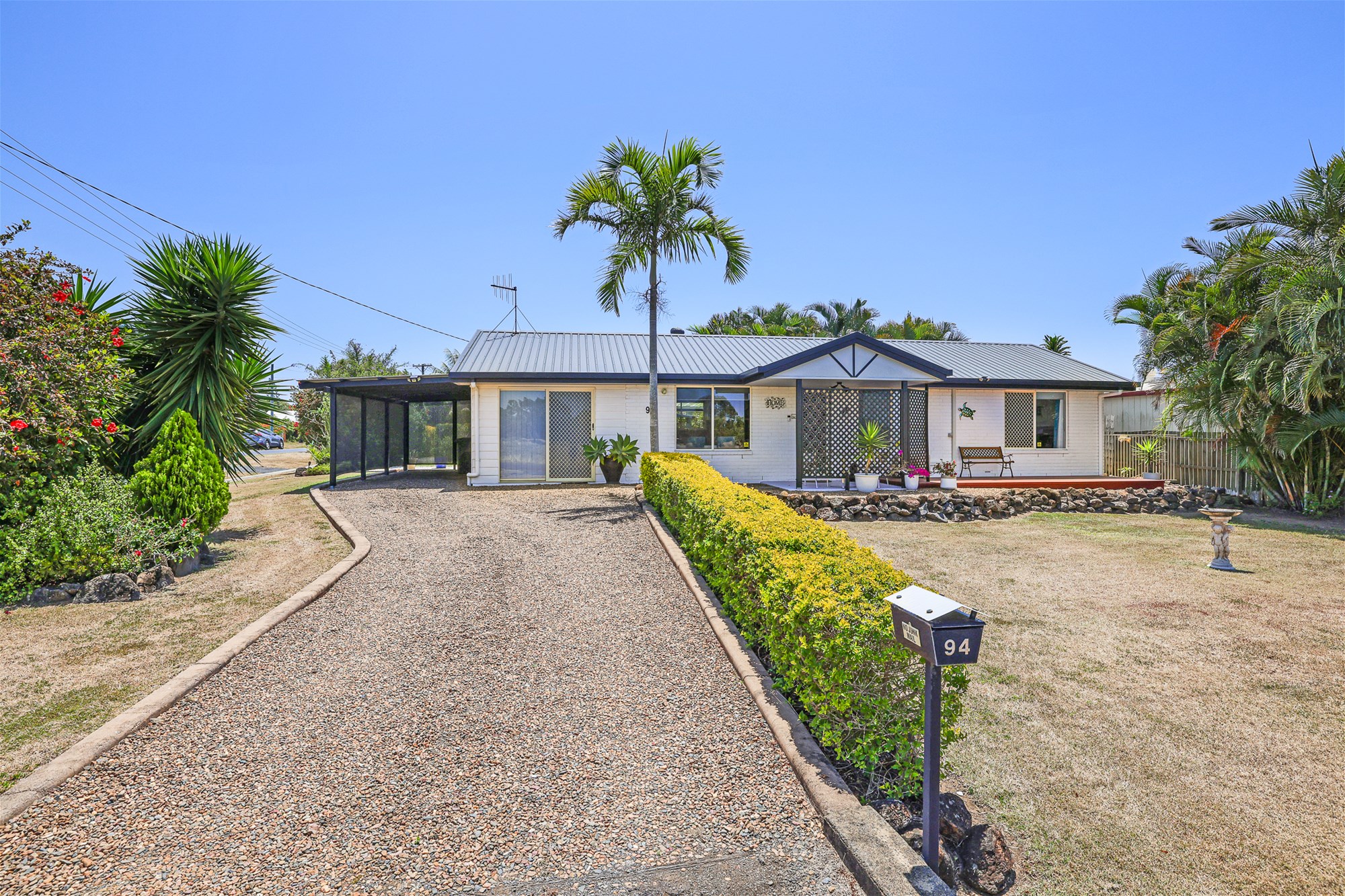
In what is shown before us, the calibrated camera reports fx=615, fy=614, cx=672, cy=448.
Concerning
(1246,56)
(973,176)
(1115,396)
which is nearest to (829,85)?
(973,176)

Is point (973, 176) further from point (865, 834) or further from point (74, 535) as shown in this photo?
point (74, 535)

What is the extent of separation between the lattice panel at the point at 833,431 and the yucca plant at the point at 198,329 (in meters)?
10.6

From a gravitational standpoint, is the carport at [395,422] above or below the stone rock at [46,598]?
above

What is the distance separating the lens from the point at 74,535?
579cm

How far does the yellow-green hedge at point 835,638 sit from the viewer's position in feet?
8.89

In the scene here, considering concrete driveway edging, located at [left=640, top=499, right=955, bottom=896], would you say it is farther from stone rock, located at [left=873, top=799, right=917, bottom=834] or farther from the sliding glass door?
the sliding glass door

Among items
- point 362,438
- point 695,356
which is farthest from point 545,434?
point 362,438

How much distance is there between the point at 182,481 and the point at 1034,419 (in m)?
18.1

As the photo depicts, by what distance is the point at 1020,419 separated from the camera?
16.5 meters

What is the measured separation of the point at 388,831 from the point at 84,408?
22.2ft

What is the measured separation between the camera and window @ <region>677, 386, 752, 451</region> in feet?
48.5

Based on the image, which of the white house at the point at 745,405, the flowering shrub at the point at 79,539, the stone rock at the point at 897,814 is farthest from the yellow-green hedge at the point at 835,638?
the white house at the point at 745,405

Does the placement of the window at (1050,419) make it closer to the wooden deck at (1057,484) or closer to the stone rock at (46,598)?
the wooden deck at (1057,484)

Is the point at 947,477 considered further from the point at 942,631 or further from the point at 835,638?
the point at 942,631
